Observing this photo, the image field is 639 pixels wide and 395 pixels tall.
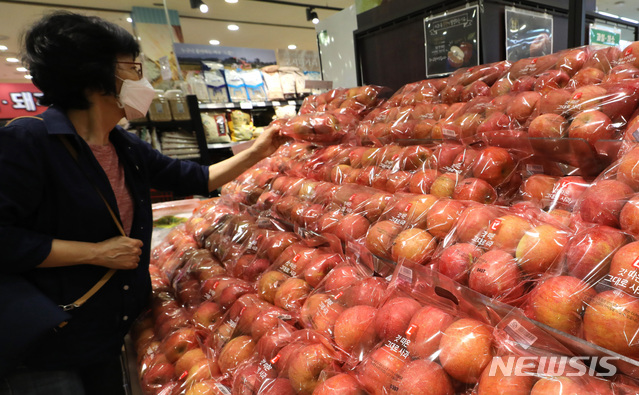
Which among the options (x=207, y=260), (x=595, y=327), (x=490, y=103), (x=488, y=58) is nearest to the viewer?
(x=595, y=327)

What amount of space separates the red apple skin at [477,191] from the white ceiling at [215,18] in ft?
22.3

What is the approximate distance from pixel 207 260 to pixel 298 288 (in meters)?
0.75

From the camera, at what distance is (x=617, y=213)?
0.81 meters

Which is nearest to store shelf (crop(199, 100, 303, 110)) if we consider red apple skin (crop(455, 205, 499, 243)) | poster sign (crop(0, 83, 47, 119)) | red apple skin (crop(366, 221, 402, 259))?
red apple skin (crop(366, 221, 402, 259))

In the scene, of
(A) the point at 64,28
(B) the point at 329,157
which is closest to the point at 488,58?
(B) the point at 329,157

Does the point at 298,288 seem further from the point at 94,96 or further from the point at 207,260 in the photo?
the point at 94,96

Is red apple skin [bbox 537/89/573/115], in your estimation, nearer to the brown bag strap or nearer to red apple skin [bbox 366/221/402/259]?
red apple skin [bbox 366/221/402/259]

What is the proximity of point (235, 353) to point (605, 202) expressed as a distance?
1.09 metres

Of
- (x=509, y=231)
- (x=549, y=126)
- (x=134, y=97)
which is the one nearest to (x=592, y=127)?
(x=549, y=126)

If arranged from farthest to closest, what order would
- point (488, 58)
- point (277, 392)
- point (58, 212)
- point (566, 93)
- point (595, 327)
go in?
point (488, 58)
point (58, 212)
point (566, 93)
point (277, 392)
point (595, 327)

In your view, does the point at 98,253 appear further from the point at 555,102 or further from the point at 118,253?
the point at 555,102

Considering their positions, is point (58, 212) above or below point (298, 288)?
above

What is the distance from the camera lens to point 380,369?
2.54ft

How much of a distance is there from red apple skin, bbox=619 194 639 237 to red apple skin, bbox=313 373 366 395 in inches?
26.1
